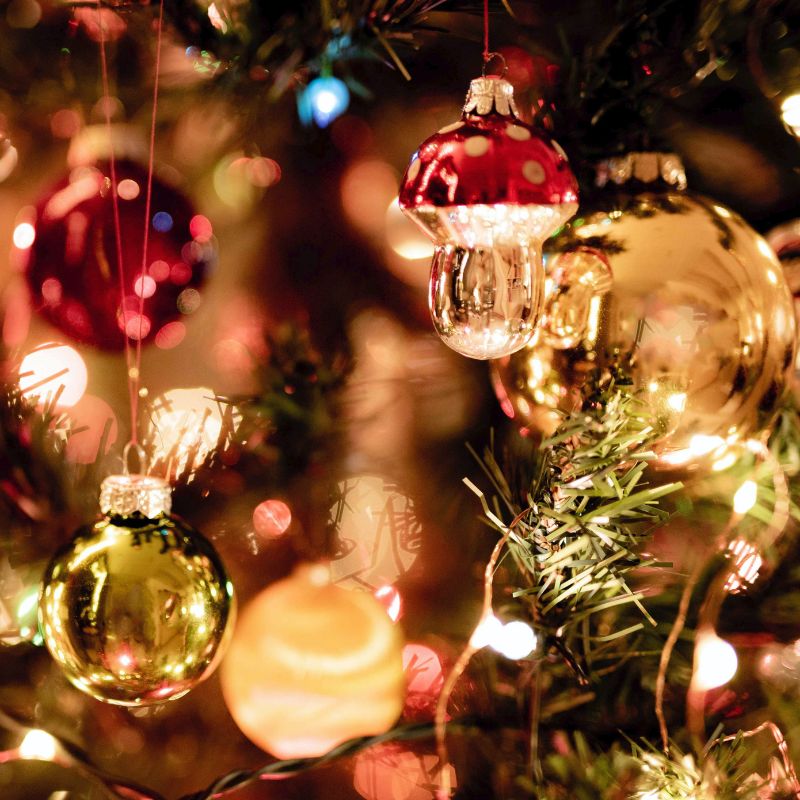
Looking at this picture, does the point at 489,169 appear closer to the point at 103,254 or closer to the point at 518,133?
the point at 518,133

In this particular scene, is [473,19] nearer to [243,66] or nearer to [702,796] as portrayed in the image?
[243,66]

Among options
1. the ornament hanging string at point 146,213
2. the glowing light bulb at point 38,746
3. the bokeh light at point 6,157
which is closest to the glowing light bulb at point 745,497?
the ornament hanging string at point 146,213

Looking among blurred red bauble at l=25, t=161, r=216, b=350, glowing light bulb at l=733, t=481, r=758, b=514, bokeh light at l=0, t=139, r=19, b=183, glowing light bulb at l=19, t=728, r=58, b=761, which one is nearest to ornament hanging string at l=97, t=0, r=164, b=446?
blurred red bauble at l=25, t=161, r=216, b=350

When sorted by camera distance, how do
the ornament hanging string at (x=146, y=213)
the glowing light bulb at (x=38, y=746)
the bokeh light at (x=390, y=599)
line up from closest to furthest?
the ornament hanging string at (x=146, y=213) → the glowing light bulb at (x=38, y=746) → the bokeh light at (x=390, y=599)

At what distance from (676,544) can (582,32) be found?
0.40 meters

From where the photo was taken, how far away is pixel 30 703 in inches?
26.2

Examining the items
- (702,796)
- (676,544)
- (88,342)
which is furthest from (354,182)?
(702,796)

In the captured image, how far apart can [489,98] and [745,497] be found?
303mm

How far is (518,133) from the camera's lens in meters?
0.41

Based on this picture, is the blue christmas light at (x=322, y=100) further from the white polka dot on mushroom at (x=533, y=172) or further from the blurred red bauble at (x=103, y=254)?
the white polka dot on mushroom at (x=533, y=172)

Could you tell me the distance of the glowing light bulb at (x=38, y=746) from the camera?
0.61 metres

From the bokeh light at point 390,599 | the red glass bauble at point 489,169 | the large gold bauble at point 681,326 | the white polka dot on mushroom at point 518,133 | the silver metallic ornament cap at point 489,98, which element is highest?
the silver metallic ornament cap at point 489,98

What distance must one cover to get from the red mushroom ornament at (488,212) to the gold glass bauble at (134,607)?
0.20 metres

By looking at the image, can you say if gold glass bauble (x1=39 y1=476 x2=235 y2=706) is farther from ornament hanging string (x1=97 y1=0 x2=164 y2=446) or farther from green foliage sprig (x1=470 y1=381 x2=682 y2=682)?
green foliage sprig (x1=470 y1=381 x2=682 y2=682)
